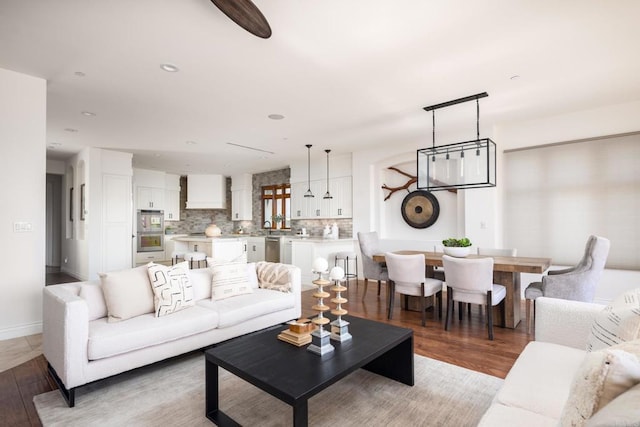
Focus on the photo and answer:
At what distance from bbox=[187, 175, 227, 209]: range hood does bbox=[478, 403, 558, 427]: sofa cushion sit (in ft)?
31.2

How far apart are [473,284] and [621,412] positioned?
2.95 meters

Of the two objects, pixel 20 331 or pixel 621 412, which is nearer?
pixel 621 412

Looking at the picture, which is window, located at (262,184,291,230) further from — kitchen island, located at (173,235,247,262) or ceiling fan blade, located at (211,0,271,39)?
ceiling fan blade, located at (211,0,271,39)

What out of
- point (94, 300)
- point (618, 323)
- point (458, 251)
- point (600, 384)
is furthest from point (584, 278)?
point (94, 300)

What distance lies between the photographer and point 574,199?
4.72m

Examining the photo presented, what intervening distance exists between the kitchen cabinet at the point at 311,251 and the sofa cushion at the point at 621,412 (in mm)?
5568

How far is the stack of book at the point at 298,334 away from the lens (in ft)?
7.22

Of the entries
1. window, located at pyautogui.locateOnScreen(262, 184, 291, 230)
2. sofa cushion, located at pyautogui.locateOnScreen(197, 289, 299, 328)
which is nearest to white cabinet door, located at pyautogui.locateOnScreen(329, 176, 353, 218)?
window, located at pyautogui.locateOnScreen(262, 184, 291, 230)

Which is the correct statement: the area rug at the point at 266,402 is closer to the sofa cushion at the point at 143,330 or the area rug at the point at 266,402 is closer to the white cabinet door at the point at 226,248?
the sofa cushion at the point at 143,330

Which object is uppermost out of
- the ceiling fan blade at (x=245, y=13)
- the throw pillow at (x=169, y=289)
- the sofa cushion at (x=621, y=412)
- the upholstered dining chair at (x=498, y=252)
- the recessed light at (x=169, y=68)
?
the recessed light at (x=169, y=68)

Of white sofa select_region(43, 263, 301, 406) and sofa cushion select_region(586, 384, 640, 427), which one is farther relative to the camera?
white sofa select_region(43, 263, 301, 406)

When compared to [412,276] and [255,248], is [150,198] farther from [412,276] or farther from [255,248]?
[412,276]

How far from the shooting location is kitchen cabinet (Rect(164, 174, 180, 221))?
30.6 ft

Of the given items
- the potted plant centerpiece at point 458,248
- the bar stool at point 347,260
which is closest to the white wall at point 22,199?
the bar stool at point 347,260
